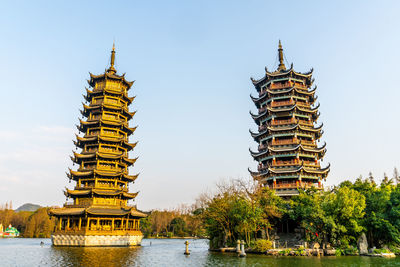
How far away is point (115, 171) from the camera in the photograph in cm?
4347

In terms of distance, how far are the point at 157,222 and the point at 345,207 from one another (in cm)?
7037

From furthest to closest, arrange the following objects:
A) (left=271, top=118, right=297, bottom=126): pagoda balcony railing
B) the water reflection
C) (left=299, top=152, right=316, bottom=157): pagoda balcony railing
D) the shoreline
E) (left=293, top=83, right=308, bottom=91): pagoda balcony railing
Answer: (left=293, top=83, right=308, bottom=91): pagoda balcony railing, (left=271, top=118, right=297, bottom=126): pagoda balcony railing, (left=299, top=152, right=316, bottom=157): pagoda balcony railing, the shoreline, the water reflection

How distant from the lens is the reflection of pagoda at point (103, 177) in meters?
38.3

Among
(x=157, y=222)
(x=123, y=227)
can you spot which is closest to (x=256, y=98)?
(x=123, y=227)

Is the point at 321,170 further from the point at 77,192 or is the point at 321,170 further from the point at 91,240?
the point at 77,192

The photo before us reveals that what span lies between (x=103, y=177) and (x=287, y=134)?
2692 centimetres

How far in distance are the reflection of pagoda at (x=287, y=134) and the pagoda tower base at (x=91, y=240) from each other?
1948 cm

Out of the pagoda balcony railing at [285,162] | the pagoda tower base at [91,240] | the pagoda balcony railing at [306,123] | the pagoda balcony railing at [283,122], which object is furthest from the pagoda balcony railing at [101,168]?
the pagoda balcony railing at [306,123]

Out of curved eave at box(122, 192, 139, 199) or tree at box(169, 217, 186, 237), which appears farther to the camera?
tree at box(169, 217, 186, 237)

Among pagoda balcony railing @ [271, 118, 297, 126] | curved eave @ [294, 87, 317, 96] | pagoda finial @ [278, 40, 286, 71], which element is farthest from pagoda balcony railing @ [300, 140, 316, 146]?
pagoda finial @ [278, 40, 286, 71]

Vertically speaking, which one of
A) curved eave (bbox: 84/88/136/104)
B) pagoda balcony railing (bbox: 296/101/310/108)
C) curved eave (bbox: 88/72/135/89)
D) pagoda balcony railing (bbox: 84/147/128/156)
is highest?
curved eave (bbox: 88/72/135/89)

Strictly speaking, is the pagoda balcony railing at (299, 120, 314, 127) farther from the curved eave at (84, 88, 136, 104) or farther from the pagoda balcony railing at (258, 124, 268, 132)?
the curved eave at (84, 88, 136, 104)

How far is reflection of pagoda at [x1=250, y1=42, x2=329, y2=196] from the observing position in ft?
127

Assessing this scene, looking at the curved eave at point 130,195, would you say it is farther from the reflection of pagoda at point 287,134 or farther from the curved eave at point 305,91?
the curved eave at point 305,91
